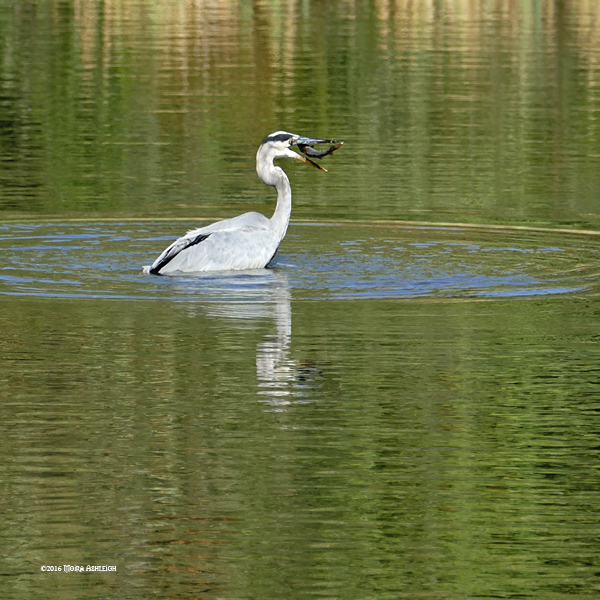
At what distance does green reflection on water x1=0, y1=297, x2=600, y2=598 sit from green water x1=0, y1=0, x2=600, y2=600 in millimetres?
22

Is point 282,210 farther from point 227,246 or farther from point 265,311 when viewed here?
point 265,311

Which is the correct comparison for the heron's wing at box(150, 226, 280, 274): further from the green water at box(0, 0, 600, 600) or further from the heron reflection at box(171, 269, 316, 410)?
the green water at box(0, 0, 600, 600)

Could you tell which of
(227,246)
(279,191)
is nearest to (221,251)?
(227,246)

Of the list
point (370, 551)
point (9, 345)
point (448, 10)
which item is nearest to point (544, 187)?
point (9, 345)

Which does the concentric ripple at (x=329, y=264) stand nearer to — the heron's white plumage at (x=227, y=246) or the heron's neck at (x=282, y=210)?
the heron's white plumage at (x=227, y=246)

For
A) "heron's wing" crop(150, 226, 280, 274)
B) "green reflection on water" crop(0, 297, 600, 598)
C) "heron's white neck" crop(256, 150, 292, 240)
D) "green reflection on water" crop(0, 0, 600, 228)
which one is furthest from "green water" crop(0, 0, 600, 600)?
"heron's white neck" crop(256, 150, 292, 240)

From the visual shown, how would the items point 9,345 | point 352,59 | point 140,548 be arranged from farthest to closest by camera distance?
point 352,59, point 9,345, point 140,548

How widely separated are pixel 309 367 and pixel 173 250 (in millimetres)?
3889

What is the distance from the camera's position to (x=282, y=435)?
9.16 m

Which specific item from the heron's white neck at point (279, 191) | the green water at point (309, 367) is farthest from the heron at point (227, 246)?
the green water at point (309, 367)

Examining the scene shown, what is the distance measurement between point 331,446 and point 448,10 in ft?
182

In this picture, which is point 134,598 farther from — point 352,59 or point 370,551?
point 352,59

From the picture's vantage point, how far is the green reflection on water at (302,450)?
7.16m

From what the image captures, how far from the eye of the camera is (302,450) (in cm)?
888
